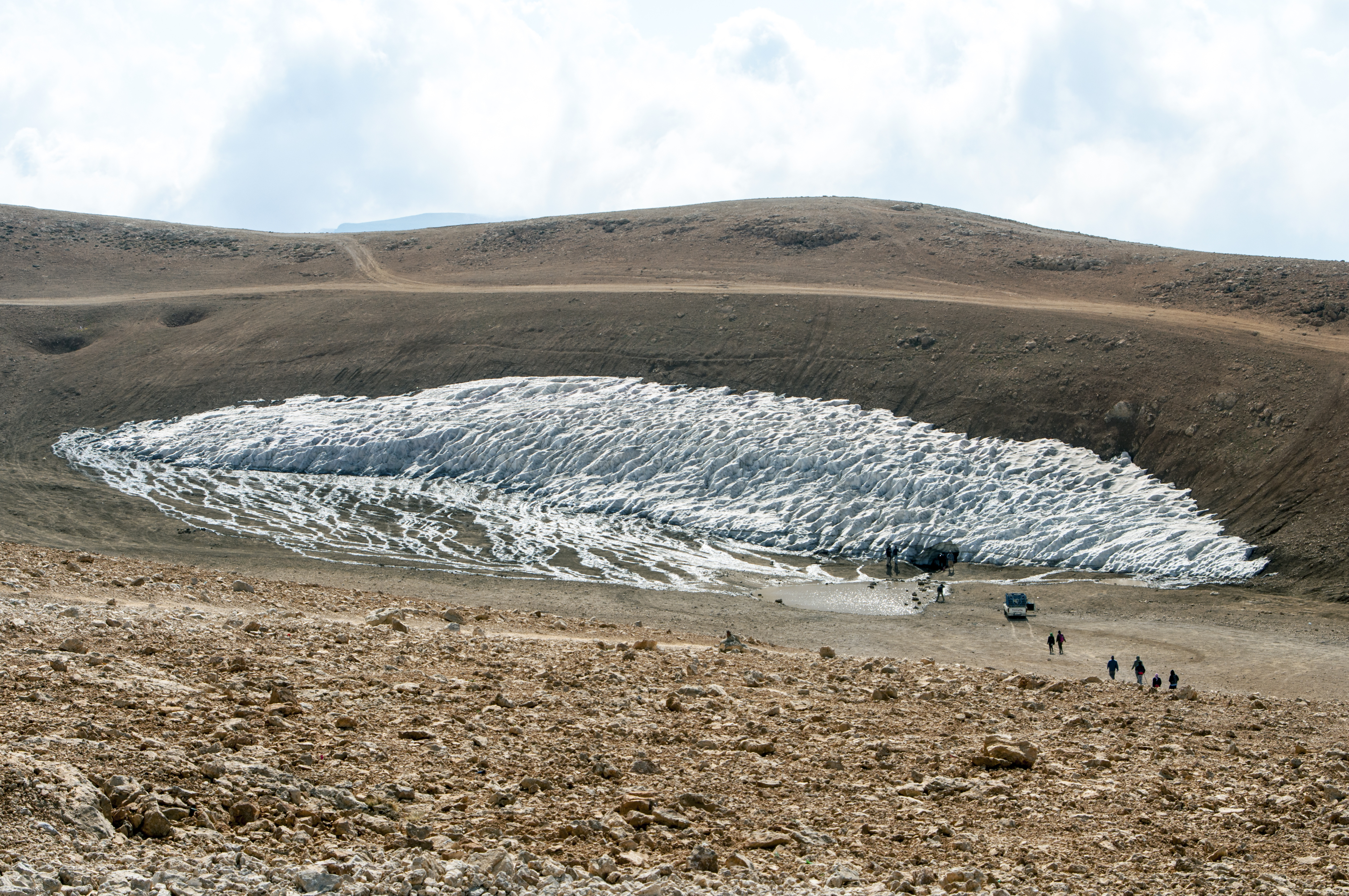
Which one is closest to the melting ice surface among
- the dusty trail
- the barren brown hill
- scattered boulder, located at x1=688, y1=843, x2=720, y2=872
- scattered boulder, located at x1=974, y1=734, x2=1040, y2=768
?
the barren brown hill

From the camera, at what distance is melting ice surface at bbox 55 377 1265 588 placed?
97.3ft

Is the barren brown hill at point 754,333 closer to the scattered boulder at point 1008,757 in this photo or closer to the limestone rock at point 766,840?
the scattered boulder at point 1008,757

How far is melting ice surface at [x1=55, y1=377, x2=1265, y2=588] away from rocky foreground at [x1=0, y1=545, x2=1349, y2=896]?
16745mm

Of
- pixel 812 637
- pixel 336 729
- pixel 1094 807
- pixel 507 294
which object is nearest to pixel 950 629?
pixel 812 637

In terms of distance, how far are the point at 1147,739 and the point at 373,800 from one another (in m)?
8.11

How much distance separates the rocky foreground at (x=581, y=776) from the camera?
570 cm

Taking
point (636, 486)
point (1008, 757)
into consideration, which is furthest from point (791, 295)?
point (1008, 757)

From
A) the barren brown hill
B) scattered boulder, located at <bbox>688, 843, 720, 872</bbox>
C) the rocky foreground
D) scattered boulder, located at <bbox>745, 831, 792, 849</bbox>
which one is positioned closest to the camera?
the rocky foreground

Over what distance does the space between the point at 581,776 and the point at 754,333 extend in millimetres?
37190

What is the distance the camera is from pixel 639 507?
113 ft

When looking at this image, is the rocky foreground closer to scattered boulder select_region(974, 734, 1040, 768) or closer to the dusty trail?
scattered boulder select_region(974, 734, 1040, 768)

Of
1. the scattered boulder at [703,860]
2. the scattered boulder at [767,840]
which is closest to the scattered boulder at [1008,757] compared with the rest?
the scattered boulder at [767,840]

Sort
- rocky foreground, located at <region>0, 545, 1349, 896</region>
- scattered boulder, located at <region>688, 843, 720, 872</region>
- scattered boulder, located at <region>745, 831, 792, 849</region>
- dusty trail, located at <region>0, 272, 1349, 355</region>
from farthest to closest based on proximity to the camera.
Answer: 1. dusty trail, located at <region>0, 272, 1349, 355</region>
2. scattered boulder, located at <region>745, 831, 792, 849</region>
3. scattered boulder, located at <region>688, 843, 720, 872</region>
4. rocky foreground, located at <region>0, 545, 1349, 896</region>

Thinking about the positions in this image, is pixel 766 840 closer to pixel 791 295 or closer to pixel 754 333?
pixel 754 333
